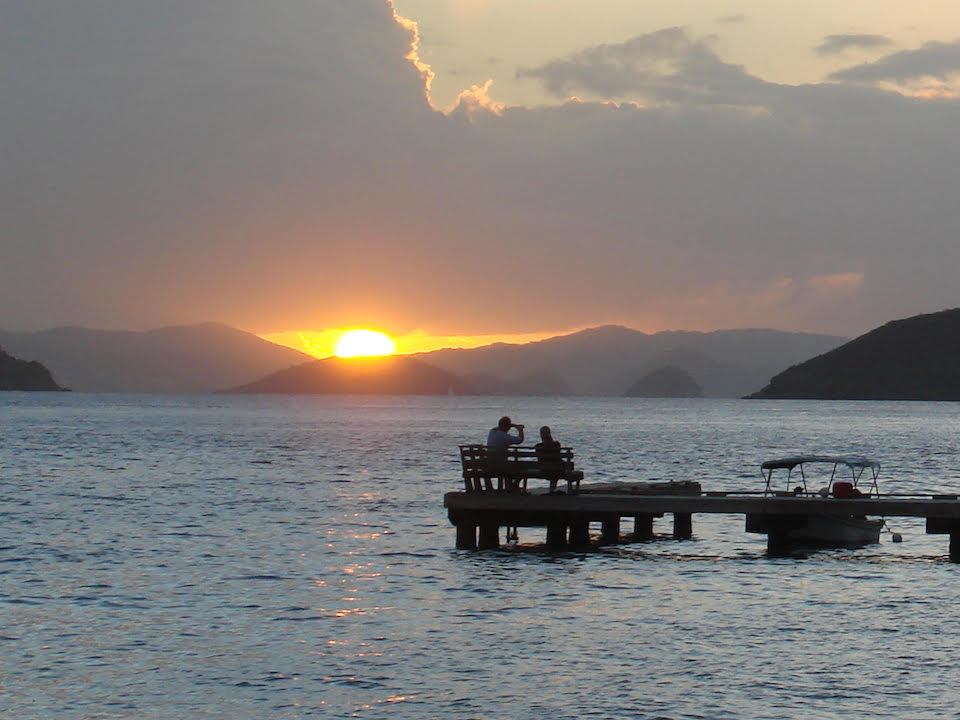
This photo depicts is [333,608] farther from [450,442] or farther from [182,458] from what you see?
[450,442]

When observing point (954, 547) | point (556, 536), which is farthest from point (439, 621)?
point (954, 547)

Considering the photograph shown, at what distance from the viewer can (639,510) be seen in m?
32.0

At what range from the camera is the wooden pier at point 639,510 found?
3142 cm

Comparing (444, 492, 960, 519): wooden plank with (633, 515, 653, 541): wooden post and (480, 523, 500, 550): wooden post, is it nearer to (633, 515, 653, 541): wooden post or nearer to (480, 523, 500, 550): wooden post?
(480, 523, 500, 550): wooden post

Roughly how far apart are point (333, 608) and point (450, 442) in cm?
9955

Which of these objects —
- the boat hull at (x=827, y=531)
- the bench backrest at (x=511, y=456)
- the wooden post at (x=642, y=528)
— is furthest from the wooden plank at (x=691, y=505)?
the wooden post at (x=642, y=528)

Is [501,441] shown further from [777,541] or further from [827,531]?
[827,531]

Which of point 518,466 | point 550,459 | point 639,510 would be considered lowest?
point 639,510

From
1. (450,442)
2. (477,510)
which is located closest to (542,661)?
(477,510)

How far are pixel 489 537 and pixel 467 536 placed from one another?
1.84ft

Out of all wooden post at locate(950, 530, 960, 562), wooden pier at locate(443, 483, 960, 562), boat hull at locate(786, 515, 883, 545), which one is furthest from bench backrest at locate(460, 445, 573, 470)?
wooden post at locate(950, 530, 960, 562)

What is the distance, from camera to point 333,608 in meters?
24.8

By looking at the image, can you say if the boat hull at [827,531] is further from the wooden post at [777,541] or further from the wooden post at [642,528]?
the wooden post at [642,528]

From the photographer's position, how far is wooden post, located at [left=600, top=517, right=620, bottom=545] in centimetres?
3519
